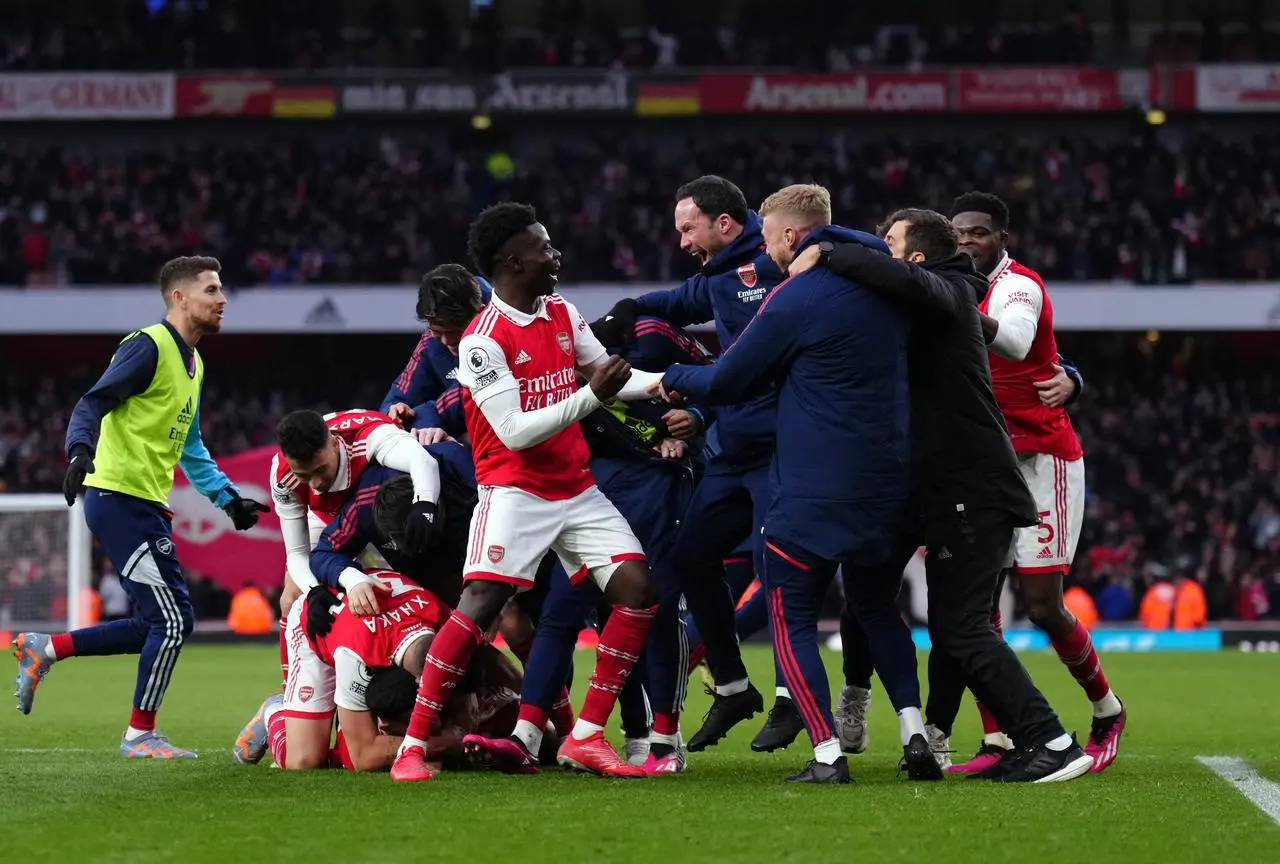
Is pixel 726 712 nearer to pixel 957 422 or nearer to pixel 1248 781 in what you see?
pixel 957 422

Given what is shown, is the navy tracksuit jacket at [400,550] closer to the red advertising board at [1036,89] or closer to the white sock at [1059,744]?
the white sock at [1059,744]

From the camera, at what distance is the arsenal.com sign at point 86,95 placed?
2950cm

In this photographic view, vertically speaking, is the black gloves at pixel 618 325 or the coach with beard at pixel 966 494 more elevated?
the black gloves at pixel 618 325

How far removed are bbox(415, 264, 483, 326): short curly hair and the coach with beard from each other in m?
1.56

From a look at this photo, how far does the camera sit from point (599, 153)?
30.7 m

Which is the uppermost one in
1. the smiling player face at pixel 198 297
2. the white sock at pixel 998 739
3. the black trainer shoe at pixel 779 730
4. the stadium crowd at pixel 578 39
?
the stadium crowd at pixel 578 39

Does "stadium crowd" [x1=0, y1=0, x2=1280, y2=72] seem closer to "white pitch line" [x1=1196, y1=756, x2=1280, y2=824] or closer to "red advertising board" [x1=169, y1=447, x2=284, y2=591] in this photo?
"red advertising board" [x1=169, y1=447, x2=284, y2=591]

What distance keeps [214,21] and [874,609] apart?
2704cm

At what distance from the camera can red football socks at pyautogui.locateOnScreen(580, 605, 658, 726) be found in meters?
6.77

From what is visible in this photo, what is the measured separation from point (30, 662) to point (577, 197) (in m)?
21.5

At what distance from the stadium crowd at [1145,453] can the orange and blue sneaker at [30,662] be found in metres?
11.4

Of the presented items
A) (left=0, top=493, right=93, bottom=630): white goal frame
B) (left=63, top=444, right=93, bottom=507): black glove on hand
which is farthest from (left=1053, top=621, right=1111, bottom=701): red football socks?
(left=0, top=493, right=93, bottom=630): white goal frame

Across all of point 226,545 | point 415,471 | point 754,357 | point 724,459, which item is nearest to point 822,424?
point 754,357

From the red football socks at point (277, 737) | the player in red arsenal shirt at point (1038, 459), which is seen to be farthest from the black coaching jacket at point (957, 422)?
the red football socks at point (277, 737)
